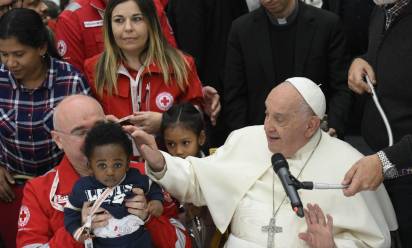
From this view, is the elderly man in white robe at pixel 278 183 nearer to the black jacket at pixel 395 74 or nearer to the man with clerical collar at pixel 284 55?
the black jacket at pixel 395 74

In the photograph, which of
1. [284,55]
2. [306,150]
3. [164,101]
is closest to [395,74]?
[306,150]

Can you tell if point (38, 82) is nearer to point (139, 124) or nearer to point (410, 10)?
point (139, 124)

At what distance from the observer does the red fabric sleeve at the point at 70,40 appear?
201 inches

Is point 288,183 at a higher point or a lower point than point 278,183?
higher

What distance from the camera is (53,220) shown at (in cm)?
397

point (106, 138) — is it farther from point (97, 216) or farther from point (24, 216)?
point (24, 216)

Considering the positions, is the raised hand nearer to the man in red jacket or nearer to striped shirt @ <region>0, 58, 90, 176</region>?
the man in red jacket

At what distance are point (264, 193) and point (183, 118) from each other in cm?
74

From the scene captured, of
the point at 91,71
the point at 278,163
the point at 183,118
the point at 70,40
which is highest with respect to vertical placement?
the point at 70,40

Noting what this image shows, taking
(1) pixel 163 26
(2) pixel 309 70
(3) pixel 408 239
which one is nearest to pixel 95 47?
(1) pixel 163 26

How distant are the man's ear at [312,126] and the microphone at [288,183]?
1.89 ft

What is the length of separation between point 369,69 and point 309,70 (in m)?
0.89

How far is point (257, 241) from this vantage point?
12.7 feet

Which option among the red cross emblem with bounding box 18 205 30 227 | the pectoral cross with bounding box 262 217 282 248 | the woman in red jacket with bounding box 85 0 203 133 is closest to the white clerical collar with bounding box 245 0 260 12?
the woman in red jacket with bounding box 85 0 203 133
